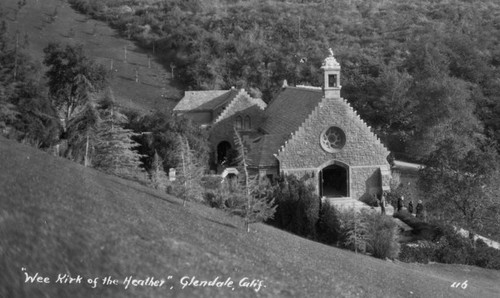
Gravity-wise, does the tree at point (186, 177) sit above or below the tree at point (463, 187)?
above

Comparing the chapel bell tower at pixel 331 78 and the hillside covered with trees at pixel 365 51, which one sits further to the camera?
the hillside covered with trees at pixel 365 51

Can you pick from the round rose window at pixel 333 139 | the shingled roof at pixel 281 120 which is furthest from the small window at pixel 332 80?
the round rose window at pixel 333 139

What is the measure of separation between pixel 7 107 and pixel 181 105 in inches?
829

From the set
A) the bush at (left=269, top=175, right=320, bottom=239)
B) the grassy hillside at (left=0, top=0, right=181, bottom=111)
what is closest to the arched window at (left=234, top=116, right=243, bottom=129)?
the bush at (left=269, top=175, right=320, bottom=239)

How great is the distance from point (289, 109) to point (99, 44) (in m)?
57.9

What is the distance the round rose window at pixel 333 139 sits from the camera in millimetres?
36406

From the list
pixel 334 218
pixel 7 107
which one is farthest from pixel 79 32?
pixel 334 218

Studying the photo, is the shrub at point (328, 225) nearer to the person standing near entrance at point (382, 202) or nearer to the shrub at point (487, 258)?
the person standing near entrance at point (382, 202)

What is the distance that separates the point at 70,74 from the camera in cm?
4056

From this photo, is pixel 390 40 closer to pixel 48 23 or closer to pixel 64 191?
→ pixel 48 23

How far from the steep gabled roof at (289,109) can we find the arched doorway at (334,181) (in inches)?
149

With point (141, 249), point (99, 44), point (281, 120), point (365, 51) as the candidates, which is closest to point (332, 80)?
point (281, 120)

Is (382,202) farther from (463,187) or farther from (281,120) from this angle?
(281,120)

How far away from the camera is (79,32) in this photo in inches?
3757
